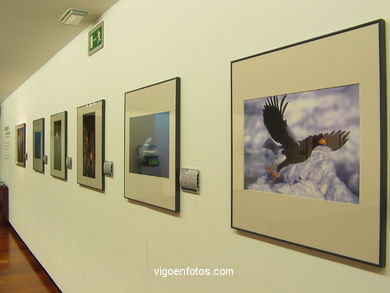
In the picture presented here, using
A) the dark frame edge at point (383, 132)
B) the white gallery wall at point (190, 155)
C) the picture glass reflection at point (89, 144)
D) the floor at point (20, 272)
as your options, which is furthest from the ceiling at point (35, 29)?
the floor at point (20, 272)

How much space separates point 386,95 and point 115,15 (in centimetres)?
204

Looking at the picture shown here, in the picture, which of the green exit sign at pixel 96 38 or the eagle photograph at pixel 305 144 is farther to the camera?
the green exit sign at pixel 96 38

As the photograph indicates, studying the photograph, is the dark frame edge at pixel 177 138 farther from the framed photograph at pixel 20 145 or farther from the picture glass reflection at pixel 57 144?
the framed photograph at pixel 20 145

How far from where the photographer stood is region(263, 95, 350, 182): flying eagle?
984 millimetres

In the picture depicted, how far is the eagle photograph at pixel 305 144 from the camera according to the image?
95 centimetres

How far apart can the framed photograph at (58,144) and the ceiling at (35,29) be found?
0.74 metres

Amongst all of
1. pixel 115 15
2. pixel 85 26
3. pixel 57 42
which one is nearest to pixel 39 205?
pixel 57 42

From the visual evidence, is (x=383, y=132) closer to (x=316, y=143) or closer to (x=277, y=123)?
(x=316, y=143)

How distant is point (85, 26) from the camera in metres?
2.92

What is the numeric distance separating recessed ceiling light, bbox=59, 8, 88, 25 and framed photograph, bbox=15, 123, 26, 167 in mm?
3418

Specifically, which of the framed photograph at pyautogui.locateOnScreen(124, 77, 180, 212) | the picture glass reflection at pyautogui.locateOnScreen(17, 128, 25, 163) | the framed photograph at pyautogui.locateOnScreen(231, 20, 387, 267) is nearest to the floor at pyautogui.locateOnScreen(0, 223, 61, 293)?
the picture glass reflection at pyautogui.locateOnScreen(17, 128, 25, 163)

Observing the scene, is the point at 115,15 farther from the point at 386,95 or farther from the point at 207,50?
the point at 386,95

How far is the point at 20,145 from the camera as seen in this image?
580 centimetres

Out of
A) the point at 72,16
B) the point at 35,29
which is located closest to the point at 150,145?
the point at 72,16
